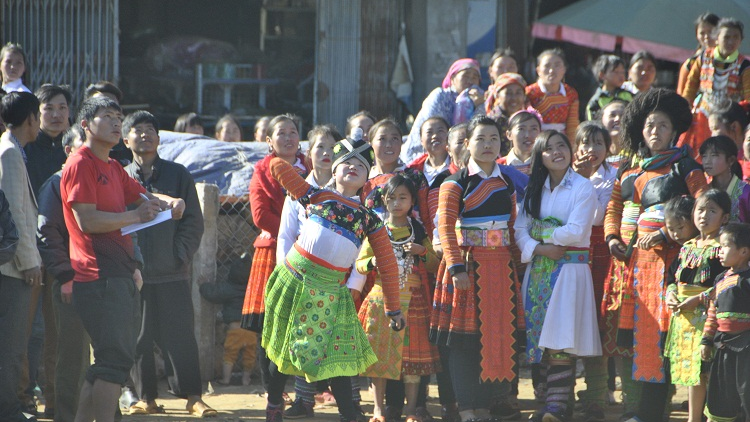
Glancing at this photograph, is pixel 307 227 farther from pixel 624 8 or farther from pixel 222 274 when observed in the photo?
pixel 624 8

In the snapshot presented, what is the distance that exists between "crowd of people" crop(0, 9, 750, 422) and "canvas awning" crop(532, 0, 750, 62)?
4.17 m

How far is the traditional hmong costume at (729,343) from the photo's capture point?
208 inches

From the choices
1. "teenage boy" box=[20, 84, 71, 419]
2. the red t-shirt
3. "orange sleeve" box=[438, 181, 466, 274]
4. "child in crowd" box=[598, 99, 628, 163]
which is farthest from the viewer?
"child in crowd" box=[598, 99, 628, 163]

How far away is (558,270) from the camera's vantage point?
592 centimetres

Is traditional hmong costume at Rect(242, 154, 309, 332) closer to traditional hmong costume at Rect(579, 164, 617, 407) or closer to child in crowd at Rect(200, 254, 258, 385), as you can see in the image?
child in crowd at Rect(200, 254, 258, 385)

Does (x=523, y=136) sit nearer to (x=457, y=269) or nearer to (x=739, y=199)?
(x=457, y=269)

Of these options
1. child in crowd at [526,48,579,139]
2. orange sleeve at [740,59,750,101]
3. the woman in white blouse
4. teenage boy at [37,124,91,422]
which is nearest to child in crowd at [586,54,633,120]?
child in crowd at [526,48,579,139]

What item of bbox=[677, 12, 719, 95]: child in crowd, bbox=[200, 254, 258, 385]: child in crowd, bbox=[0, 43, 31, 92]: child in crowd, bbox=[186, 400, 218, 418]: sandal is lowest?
bbox=[186, 400, 218, 418]: sandal

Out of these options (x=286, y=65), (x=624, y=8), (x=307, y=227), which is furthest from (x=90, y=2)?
(x=307, y=227)

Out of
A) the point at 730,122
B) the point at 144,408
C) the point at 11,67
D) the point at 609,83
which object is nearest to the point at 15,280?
the point at 144,408

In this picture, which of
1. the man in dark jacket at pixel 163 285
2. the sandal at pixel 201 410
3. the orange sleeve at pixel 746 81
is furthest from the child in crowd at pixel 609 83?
the sandal at pixel 201 410

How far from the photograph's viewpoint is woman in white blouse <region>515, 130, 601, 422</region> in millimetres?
5844

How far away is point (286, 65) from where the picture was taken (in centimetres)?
1318

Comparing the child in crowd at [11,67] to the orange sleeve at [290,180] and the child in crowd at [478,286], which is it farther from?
the child in crowd at [478,286]
